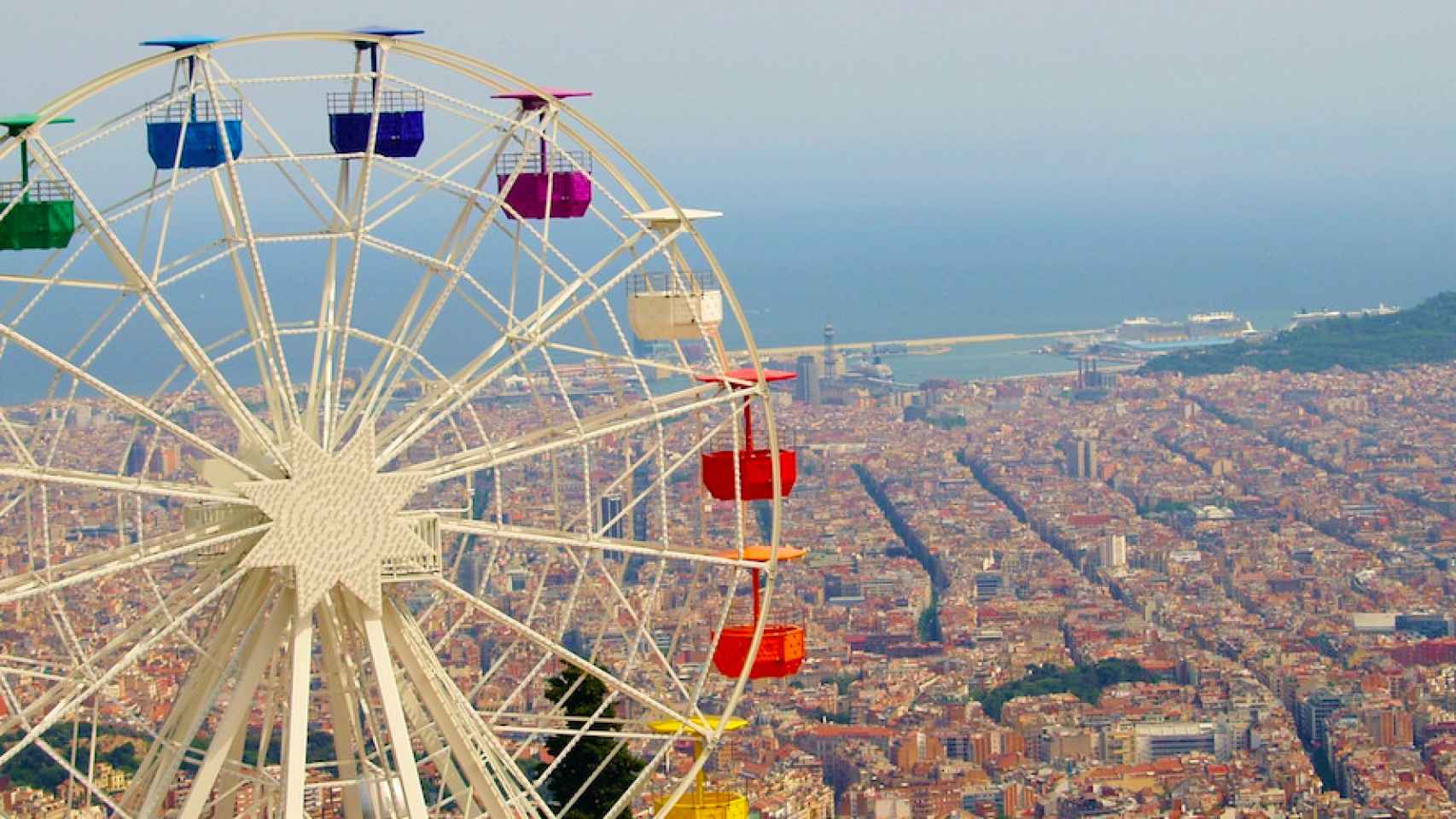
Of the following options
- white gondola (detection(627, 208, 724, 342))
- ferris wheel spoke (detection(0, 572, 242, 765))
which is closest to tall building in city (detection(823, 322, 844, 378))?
white gondola (detection(627, 208, 724, 342))

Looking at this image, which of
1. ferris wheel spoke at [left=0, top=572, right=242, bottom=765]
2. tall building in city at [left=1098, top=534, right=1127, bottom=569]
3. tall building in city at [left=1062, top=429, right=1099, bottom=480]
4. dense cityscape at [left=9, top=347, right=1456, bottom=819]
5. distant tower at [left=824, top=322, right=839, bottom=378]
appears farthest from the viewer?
distant tower at [left=824, top=322, right=839, bottom=378]

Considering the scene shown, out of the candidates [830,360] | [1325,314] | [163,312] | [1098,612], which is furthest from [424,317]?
[1325,314]

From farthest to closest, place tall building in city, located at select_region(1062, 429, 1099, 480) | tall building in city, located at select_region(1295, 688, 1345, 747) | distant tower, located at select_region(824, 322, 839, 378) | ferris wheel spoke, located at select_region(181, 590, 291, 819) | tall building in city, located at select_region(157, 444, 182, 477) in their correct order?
distant tower, located at select_region(824, 322, 839, 378)
tall building in city, located at select_region(1062, 429, 1099, 480)
tall building in city, located at select_region(1295, 688, 1345, 747)
tall building in city, located at select_region(157, 444, 182, 477)
ferris wheel spoke, located at select_region(181, 590, 291, 819)

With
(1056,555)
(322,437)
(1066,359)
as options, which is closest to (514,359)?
(322,437)

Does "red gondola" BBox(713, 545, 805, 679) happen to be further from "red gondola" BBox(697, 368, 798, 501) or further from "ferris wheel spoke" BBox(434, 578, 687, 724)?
"ferris wheel spoke" BBox(434, 578, 687, 724)

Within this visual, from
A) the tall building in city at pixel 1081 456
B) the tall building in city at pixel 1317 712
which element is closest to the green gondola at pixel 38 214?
the tall building in city at pixel 1317 712

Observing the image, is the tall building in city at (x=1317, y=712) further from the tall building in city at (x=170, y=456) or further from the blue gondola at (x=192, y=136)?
the blue gondola at (x=192, y=136)
